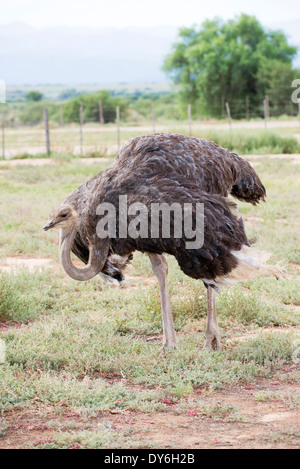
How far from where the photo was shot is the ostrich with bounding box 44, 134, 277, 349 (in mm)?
4980

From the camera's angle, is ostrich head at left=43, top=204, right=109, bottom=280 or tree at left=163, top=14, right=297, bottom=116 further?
tree at left=163, top=14, right=297, bottom=116

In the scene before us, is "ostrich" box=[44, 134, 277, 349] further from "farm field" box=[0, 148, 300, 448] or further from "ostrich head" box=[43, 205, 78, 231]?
→ "farm field" box=[0, 148, 300, 448]

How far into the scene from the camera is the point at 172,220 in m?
4.96

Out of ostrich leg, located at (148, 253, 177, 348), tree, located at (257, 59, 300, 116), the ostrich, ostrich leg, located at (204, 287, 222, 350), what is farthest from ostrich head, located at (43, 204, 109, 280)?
tree, located at (257, 59, 300, 116)

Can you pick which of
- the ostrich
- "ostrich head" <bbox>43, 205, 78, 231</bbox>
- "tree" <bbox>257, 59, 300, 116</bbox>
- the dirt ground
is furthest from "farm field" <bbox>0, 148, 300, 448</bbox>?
"tree" <bbox>257, 59, 300, 116</bbox>

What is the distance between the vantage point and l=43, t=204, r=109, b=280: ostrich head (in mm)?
5277

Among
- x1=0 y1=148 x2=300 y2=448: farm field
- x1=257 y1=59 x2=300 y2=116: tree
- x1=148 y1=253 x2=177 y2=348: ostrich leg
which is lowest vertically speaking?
x1=0 y1=148 x2=300 y2=448: farm field

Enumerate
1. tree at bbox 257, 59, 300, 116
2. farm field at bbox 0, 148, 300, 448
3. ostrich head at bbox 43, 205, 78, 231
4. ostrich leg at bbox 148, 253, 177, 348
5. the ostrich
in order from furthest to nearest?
tree at bbox 257, 59, 300, 116 < ostrich leg at bbox 148, 253, 177, 348 < ostrich head at bbox 43, 205, 78, 231 < the ostrich < farm field at bbox 0, 148, 300, 448

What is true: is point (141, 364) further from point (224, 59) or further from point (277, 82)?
point (224, 59)

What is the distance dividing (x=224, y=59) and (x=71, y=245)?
41449mm

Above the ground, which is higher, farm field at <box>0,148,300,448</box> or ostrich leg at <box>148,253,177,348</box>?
ostrich leg at <box>148,253,177,348</box>

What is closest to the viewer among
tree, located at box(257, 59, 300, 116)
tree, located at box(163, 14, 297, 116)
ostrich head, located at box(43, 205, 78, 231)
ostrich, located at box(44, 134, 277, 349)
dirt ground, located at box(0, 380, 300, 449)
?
dirt ground, located at box(0, 380, 300, 449)

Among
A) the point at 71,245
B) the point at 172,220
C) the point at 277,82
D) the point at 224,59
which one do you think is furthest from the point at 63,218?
the point at 224,59
